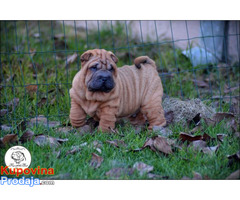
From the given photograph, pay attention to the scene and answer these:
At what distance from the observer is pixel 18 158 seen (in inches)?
122

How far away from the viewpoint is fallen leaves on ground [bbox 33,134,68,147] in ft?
11.6

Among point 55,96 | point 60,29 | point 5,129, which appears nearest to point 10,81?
point 55,96

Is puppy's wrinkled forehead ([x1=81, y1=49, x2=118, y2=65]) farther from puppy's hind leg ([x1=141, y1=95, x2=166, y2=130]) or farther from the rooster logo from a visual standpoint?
the rooster logo

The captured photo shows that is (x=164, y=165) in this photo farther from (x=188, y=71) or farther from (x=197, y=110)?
(x=188, y=71)

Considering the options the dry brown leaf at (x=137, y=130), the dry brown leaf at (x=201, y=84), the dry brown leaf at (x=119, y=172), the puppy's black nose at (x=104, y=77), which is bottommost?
the dry brown leaf at (x=119, y=172)

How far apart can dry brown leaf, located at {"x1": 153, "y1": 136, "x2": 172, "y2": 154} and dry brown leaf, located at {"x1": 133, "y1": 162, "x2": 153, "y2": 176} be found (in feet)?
1.04

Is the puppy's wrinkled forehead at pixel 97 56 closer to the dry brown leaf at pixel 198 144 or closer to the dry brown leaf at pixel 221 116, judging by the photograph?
the dry brown leaf at pixel 198 144

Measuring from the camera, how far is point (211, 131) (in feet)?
12.8

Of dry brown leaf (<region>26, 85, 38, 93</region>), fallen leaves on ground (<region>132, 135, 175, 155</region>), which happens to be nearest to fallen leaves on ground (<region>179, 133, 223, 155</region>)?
fallen leaves on ground (<region>132, 135, 175, 155</region>)

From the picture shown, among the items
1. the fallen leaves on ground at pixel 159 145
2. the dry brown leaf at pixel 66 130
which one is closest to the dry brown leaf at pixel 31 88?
the dry brown leaf at pixel 66 130

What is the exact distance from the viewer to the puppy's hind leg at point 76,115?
396 centimetres

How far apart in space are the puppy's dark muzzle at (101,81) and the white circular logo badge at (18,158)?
3.29 feet

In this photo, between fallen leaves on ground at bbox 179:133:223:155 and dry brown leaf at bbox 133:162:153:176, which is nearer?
dry brown leaf at bbox 133:162:153:176

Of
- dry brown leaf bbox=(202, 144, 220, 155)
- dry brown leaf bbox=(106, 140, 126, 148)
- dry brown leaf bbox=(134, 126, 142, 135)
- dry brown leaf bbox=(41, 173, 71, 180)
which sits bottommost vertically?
dry brown leaf bbox=(41, 173, 71, 180)
